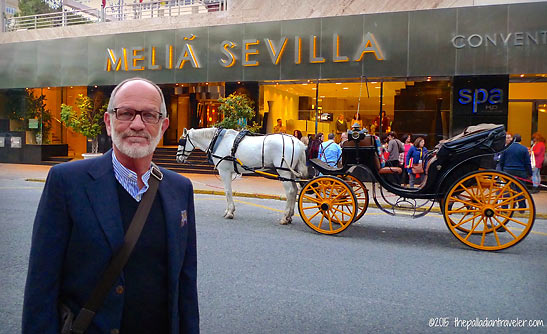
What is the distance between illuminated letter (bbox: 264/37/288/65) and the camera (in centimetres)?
1861

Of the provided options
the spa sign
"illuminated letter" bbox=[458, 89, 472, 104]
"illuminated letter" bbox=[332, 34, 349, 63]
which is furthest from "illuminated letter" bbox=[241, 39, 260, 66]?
"illuminated letter" bbox=[458, 89, 472, 104]

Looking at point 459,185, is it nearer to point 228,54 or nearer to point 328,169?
point 328,169

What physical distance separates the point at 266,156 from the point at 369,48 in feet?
30.9

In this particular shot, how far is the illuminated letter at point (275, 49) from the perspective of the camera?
18609 mm

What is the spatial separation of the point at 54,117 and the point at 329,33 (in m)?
17.7

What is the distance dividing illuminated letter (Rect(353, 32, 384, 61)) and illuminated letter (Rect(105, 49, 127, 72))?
11.0 metres

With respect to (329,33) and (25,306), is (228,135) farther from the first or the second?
(329,33)

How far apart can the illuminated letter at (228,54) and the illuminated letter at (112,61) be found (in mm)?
5112

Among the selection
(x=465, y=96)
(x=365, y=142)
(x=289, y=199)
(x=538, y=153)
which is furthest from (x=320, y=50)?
(x=365, y=142)

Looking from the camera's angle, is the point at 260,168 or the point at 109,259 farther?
the point at 260,168

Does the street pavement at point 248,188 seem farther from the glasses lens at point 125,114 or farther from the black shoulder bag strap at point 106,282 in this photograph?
the black shoulder bag strap at point 106,282

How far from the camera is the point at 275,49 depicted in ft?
61.7

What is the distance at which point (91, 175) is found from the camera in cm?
213

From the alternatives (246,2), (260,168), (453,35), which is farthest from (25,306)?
(246,2)
